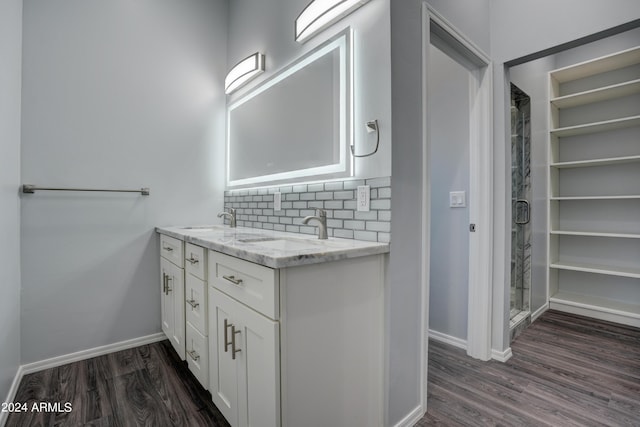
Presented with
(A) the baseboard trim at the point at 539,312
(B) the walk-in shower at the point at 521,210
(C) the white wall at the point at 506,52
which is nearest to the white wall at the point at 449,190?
(C) the white wall at the point at 506,52

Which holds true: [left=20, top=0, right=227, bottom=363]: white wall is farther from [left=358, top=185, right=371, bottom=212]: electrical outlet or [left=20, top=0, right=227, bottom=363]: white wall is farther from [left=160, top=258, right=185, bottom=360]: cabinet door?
[left=358, top=185, right=371, bottom=212]: electrical outlet

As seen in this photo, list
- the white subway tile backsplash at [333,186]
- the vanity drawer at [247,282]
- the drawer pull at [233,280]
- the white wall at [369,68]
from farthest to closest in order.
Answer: the white subway tile backsplash at [333,186] < the white wall at [369,68] < the drawer pull at [233,280] < the vanity drawer at [247,282]

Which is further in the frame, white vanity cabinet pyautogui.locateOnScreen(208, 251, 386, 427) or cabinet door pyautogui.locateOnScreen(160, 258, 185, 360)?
cabinet door pyautogui.locateOnScreen(160, 258, 185, 360)

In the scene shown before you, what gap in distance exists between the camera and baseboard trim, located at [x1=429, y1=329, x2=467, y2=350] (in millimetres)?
2107

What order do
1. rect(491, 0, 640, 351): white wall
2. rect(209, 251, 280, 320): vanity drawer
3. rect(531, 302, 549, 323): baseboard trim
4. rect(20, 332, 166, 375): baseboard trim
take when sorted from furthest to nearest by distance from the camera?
rect(531, 302, 549, 323): baseboard trim → rect(20, 332, 166, 375): baseboard trim → rect(491, 0, 640, 351): white wall → rect(209, 251, 280, 320): vanity drawer

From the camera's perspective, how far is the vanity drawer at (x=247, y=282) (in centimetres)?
95

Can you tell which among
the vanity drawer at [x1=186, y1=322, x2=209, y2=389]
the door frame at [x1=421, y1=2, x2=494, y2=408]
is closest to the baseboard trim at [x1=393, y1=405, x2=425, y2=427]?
the door frame at [x1=421, y1=2, x2=494, y2=408]

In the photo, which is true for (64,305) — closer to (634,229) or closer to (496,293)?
(496,293)

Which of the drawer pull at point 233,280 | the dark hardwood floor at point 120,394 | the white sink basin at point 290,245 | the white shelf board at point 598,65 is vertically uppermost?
the white shelf board at point 598,65

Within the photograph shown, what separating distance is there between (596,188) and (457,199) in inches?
65.3

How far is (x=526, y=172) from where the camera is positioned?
2496 mm

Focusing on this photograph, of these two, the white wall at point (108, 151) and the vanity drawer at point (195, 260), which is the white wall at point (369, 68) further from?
the white wall at point (108, 151)

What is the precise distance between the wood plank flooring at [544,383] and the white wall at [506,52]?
9.5 inches

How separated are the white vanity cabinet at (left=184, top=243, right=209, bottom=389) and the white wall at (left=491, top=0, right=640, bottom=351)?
5.71 ft
